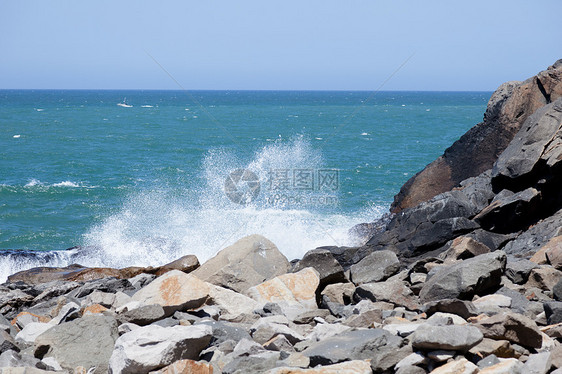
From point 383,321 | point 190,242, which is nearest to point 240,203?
point 190,242

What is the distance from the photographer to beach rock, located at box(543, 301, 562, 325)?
5.05 metres

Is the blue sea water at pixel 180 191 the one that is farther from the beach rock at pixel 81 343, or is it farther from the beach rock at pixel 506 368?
the beach rock at pixel 506 368

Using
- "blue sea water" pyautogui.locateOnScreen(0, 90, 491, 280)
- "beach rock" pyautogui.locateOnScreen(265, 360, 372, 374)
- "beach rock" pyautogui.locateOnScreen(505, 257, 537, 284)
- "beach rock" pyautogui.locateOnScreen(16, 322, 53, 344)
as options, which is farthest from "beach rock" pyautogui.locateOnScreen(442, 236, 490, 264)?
"blue sea water" pyautogui.locateOnScreen(0, 90, 491, 280)

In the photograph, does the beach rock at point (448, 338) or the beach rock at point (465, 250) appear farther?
the beach rock at point (465, 250)

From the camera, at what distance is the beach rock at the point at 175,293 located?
621 cm

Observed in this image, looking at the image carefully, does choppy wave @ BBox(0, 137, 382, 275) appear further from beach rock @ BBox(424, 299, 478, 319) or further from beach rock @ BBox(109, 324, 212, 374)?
beach rock @ BBox(109, 324, 212, 374)

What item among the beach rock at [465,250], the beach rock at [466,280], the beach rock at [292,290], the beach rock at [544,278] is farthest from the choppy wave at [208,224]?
the beach rock at [466,280]

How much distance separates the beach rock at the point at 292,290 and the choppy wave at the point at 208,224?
7.59 meters

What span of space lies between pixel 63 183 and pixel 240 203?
34.8ft

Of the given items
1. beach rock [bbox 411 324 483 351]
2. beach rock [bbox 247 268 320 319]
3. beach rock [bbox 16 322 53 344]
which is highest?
Result: beach rock [bbox 411 324 483 351]

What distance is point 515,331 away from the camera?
4.43m

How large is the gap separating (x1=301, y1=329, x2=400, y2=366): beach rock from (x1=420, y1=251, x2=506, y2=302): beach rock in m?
1.69

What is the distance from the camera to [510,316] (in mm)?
4441

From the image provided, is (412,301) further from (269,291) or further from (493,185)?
(493,185)
